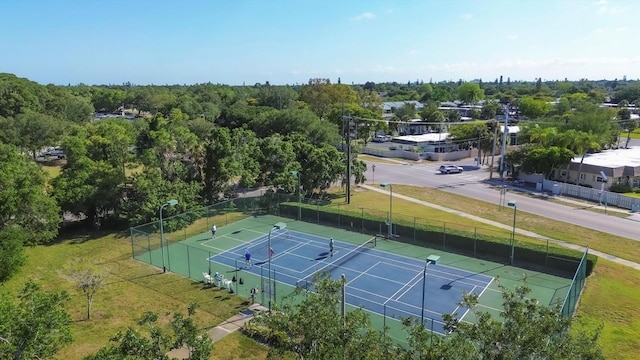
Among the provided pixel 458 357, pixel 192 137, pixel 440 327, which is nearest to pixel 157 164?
pixel 192 137

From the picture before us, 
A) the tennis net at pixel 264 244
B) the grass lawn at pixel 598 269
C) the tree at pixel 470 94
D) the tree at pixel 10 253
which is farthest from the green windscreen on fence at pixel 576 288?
the tree at pixel 470 94

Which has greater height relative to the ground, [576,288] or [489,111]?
[489,111]

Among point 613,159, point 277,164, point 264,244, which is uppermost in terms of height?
point 277,164

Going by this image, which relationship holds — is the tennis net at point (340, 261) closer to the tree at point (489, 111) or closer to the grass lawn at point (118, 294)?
the grass lawn at point (118, 294)

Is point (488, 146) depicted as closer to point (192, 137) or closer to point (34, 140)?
point (192, 137)

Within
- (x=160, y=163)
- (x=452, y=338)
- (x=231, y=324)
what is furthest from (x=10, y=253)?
(x=452, y=338)

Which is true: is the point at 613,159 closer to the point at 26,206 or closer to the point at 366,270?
the point at 366,270

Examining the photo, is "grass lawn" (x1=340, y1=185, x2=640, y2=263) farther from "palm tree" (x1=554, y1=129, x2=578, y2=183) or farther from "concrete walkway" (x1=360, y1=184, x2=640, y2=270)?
"palm tree" (x1=554, y1=129, x2=578, y2=183)
